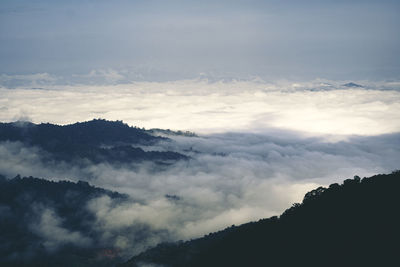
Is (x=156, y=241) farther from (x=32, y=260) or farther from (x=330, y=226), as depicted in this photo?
(x=330, y=226)

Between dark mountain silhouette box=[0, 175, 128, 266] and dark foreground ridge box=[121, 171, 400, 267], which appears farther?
dark mountain silhouette box=[0, 175, 128, 266]

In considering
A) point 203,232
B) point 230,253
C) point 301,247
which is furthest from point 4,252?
point 301,247

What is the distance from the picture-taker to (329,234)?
87.2m

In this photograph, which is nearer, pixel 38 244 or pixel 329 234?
pixel 329 234

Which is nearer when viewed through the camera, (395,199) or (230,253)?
(395,199)

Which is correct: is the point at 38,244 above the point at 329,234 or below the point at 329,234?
below

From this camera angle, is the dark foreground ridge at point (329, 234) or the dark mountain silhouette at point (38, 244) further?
the dark mountain silhouette at point (38, 244)

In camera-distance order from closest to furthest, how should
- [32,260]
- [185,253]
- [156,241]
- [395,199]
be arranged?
[395,199] → [185,253] → [32,260] → [156,241]

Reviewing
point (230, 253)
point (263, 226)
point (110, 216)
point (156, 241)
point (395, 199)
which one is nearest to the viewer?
point (395, 199)

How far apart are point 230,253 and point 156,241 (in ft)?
264

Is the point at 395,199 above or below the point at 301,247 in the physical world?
above

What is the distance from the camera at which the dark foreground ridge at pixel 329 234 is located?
3014 inches

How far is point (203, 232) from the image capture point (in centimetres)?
17825

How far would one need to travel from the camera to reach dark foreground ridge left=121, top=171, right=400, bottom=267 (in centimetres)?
7656
